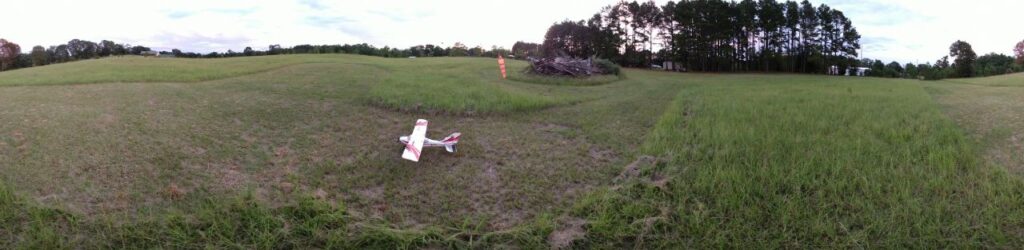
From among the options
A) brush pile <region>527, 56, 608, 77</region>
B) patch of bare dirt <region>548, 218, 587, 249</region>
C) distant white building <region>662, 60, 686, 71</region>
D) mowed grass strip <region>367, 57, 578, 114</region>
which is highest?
distant white building <region>662, 60, 686, 71</region>

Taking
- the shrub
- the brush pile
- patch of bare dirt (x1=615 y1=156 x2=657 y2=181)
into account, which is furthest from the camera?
the shrub

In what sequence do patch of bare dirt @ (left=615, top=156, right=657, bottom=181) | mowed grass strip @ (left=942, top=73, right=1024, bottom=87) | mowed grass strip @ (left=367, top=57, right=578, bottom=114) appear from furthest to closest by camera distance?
mowed grass strip @ (left=942, top=73, right=1024, bottom=87) → mowed grass strip @ (left=367, top=57, right=578, bottom=114) → patch of bare dirt @ (left=615, top=156, right=657, bottom=181)

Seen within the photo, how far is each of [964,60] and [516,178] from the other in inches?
1698

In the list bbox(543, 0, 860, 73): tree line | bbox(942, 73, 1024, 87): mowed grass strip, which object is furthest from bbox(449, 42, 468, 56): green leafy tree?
bbox(942, 73, 1024, 87): mowed grass strip

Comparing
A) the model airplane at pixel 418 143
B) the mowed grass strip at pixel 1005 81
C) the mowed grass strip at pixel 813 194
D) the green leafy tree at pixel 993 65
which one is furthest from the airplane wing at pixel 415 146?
the green leafy tree at pixel 993 65

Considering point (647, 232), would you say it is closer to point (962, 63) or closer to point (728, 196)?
point (728, 196)

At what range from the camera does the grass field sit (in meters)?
3.57

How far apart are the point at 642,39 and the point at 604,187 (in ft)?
94.3

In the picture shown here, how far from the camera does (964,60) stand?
34094 mm

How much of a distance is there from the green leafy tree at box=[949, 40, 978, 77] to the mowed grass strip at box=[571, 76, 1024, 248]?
37890 mm

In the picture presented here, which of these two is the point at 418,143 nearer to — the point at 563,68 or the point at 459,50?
the point at 563,68

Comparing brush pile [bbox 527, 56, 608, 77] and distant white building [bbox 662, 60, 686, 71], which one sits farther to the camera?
distant white building [bbox 662, 60, 686, 71]

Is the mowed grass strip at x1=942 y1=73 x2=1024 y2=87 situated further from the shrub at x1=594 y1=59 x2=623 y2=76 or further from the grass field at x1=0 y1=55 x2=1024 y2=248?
the shrub at x1=594 y1=59 x2=623 y2=76

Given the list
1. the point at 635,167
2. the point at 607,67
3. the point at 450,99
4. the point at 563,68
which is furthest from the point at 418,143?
Answer: the point at 607,67
